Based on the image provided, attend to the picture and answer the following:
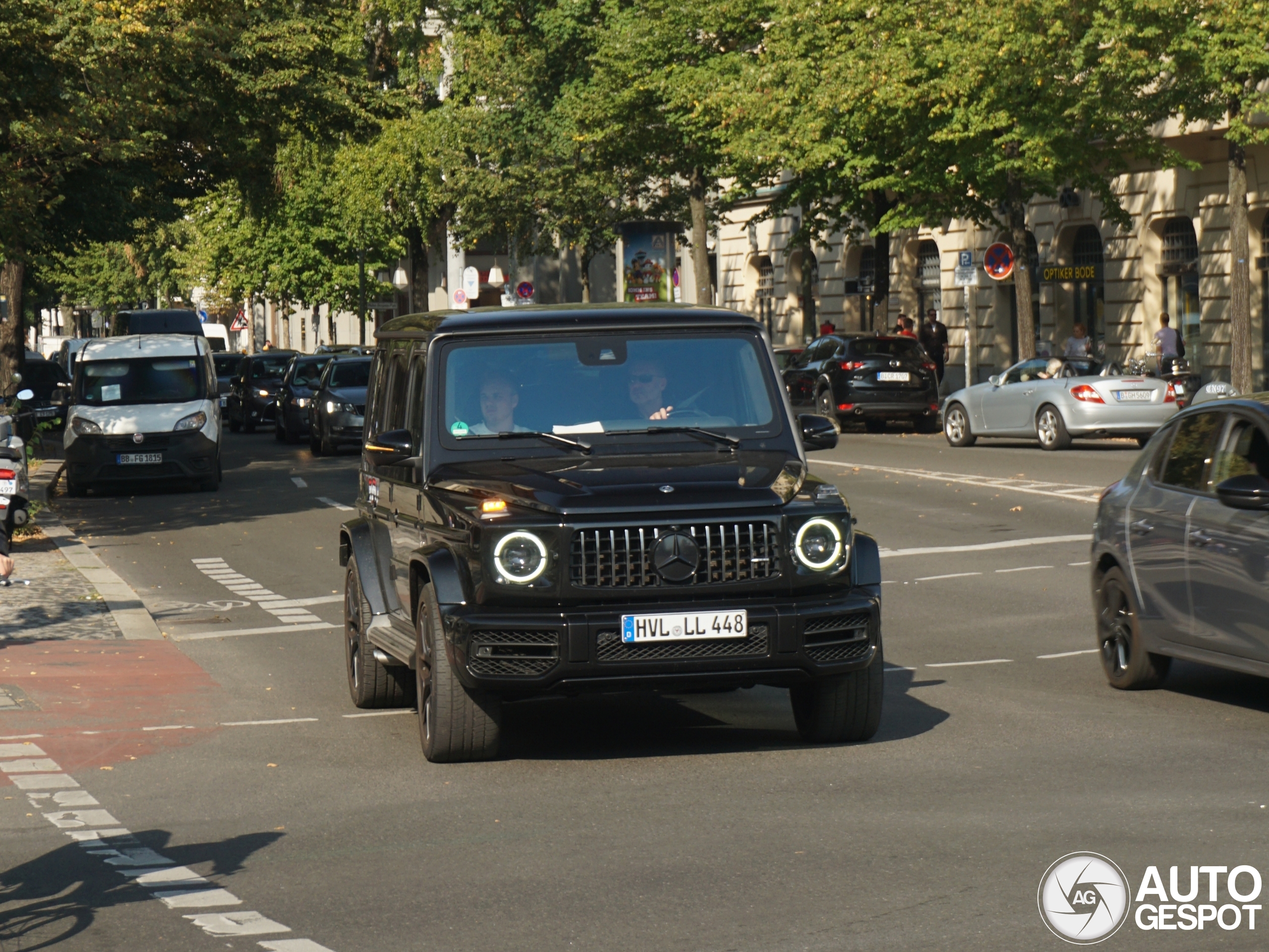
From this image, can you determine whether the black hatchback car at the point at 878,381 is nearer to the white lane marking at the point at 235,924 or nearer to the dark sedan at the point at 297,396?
the dark sedan at the point at 297,396

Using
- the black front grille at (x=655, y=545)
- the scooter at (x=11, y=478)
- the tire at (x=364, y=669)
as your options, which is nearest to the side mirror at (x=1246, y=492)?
the black front grille at (x=655, y=545)

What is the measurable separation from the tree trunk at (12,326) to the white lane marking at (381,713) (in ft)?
95.1

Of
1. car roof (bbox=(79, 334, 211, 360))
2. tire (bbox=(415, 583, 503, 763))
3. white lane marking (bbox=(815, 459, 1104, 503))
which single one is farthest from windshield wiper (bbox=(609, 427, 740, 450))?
car roof (bbox=(79, 334, 211, 360))

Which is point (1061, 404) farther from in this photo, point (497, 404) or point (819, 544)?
point (819, 544)

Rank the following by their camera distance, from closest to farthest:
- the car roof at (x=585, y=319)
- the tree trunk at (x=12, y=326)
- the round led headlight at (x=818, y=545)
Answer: the round led headlight at (x=818, y=545) → the car roof at (x=585, y=319) → the tree trunk at (x=12, y=326)

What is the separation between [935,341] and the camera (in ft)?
142

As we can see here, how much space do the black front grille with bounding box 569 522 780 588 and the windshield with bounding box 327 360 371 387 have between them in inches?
1006

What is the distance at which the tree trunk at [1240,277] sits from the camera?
30.8 meters

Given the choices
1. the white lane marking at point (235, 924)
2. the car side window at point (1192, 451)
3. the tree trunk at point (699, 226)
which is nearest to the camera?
the white lane marking at point (235, 924)

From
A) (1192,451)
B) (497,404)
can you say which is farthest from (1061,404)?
(497,404)

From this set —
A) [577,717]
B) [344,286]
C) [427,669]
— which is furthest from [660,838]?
[344,286]

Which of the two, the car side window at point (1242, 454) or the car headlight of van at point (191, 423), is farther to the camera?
the car headlight of van at point (191, 423)

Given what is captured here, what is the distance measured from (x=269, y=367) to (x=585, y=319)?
36.9 meters

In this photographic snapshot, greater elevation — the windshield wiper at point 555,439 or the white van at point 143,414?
the windshield wiper at point 555,439
